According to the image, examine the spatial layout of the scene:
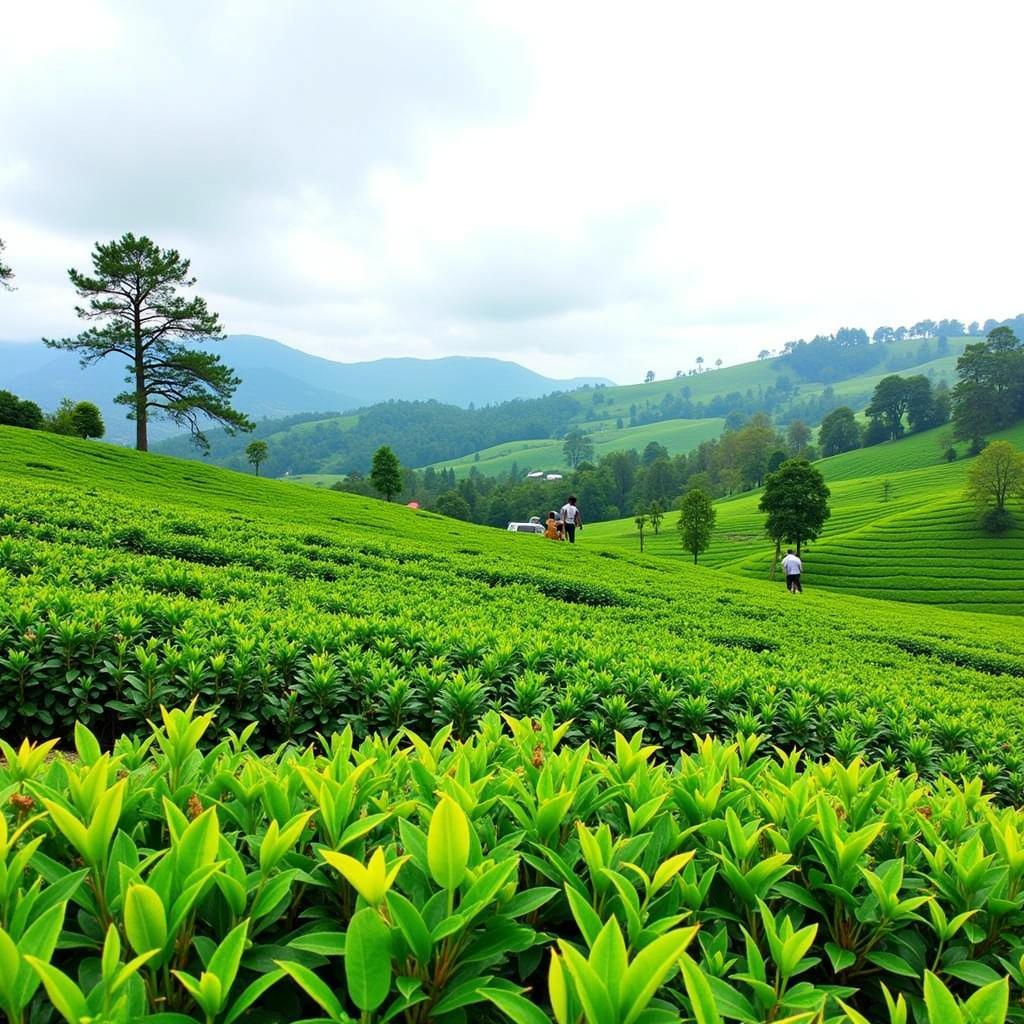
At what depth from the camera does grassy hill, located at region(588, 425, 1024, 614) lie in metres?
38.0

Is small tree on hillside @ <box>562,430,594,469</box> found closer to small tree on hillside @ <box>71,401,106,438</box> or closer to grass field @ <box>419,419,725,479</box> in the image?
grass field @ <box>419,419,725,479</box>

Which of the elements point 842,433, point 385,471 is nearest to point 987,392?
point 842,433

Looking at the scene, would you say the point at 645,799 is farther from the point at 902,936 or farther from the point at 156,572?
the point at 156,572

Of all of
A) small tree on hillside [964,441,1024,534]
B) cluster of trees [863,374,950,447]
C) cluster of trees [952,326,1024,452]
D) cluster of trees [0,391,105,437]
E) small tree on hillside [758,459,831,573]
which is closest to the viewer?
cluster of trees [0,391,105,437]

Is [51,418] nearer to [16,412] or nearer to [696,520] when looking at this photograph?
[16,412]

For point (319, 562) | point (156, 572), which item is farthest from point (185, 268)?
point (156, 572)

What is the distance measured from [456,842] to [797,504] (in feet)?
135

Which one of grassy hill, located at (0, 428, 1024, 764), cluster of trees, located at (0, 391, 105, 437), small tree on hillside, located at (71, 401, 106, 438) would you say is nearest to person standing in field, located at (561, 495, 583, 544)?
grassy hill, located at (0, 428, 1024, 764)

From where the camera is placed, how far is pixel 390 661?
15.6 feet

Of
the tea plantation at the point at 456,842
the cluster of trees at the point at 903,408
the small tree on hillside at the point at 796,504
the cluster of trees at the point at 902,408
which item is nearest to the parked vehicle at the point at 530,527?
the small tree on hillside at the point at 796,504

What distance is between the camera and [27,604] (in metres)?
4.48

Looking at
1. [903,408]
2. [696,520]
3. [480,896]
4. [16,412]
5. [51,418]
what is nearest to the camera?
[480,896]

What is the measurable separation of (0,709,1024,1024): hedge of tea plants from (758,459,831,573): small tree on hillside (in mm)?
39331

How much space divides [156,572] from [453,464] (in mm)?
189550
